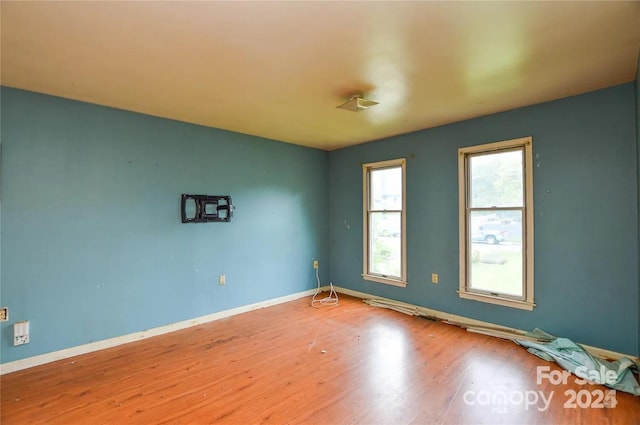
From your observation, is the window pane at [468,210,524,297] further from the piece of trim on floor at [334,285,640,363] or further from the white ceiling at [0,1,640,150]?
the white ceiling at [0,1,640,150]

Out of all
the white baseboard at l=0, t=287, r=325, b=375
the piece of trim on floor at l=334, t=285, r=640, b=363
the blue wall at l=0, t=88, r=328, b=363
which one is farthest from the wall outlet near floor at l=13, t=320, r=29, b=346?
the piece of trim on floor at l=334, t=285, r=640, b=363

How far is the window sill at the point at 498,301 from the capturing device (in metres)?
3.26

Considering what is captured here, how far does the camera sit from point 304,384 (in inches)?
96.7

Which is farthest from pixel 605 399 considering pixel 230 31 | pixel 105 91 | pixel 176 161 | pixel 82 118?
pixel 82 118

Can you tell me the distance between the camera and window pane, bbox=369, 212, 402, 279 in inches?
179

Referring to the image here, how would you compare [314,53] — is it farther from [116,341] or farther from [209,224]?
[116,341]

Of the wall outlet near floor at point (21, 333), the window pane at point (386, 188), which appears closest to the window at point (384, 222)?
the window pane at point (386, 188)

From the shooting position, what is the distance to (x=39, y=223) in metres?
2.81

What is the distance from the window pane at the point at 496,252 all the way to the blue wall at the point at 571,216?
0.59 feet

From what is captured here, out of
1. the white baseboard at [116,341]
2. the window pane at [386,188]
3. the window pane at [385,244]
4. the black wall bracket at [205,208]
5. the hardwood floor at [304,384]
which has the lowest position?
the hardwood floor at [304,384]

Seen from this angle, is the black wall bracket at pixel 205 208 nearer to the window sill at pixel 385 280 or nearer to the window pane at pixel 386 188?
the window pane at pixel 386 188

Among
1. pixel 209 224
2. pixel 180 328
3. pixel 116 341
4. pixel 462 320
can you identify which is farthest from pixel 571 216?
pixel 116 341

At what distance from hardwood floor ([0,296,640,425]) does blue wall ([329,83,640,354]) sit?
0.61m

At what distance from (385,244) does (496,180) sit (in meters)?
1.76
